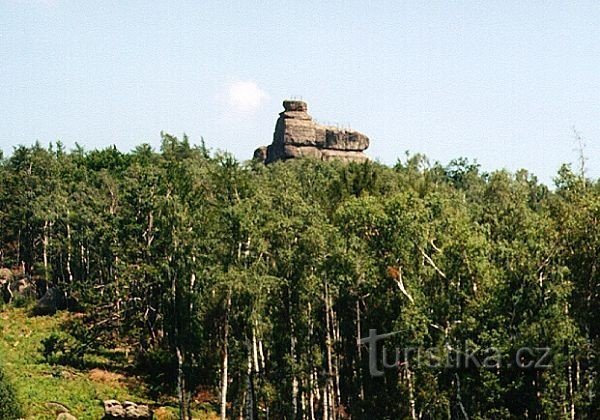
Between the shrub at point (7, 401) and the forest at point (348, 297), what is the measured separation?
24.0 feet

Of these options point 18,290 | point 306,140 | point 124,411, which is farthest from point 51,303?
point 306,140

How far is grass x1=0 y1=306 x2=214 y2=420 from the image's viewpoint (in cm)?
3800

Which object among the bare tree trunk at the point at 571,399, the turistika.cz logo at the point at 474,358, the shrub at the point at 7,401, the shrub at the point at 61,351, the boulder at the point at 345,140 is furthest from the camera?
the boulder at the point at 345,140

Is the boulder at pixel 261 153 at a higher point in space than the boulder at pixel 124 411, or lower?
higher

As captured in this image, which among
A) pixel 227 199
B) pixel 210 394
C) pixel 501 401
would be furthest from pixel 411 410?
pixel 210 394

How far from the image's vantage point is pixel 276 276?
34312 millimetres

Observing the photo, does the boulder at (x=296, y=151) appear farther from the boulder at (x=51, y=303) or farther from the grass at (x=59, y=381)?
the grass at (x=59, y=381)

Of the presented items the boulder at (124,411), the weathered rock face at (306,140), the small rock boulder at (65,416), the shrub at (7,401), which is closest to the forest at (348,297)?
the boulder at (124,411)

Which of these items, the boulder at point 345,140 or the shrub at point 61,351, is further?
the boulder at point 345,140

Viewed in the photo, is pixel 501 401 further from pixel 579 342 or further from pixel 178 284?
pixel 178 284

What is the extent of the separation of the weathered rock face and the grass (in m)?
42.3

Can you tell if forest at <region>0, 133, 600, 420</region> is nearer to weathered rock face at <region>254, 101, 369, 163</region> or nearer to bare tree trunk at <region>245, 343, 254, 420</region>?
bare tree trunk at <region>245, 343, 254, 420</region>

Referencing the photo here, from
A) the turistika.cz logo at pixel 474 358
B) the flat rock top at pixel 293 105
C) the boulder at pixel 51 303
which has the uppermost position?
the flat rock top at pixel 293 105

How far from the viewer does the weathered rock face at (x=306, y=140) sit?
88000mm
